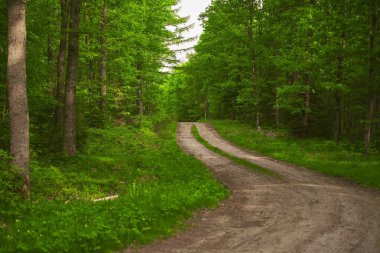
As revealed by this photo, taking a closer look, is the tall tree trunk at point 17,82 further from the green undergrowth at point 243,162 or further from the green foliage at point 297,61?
the green foliage at point 297,61

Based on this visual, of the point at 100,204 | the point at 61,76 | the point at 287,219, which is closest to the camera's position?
the point at 287,219

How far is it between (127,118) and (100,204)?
2569cm

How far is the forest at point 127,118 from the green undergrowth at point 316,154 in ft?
0.32

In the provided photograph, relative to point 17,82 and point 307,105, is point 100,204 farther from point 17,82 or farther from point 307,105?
point 307,105

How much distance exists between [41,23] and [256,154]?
15468mm

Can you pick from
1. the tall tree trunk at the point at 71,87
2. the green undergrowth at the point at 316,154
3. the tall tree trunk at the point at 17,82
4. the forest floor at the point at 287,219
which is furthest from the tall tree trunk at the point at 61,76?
Result: the green undergrowth at the point at 316,154

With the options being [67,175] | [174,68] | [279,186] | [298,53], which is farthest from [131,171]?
[174,68]

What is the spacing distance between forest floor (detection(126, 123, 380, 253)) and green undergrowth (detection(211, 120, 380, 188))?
1075 mm

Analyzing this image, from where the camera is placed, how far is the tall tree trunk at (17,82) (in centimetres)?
991

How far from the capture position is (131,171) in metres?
15.8

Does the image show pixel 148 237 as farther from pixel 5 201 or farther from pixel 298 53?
pixel 298 53

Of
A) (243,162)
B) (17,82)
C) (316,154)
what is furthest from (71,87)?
(316,154)

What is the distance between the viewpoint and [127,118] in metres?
35.0

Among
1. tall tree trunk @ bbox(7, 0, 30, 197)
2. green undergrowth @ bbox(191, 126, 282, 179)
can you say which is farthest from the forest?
green undergrowth @ bbox(191, 126, 282, 179)
